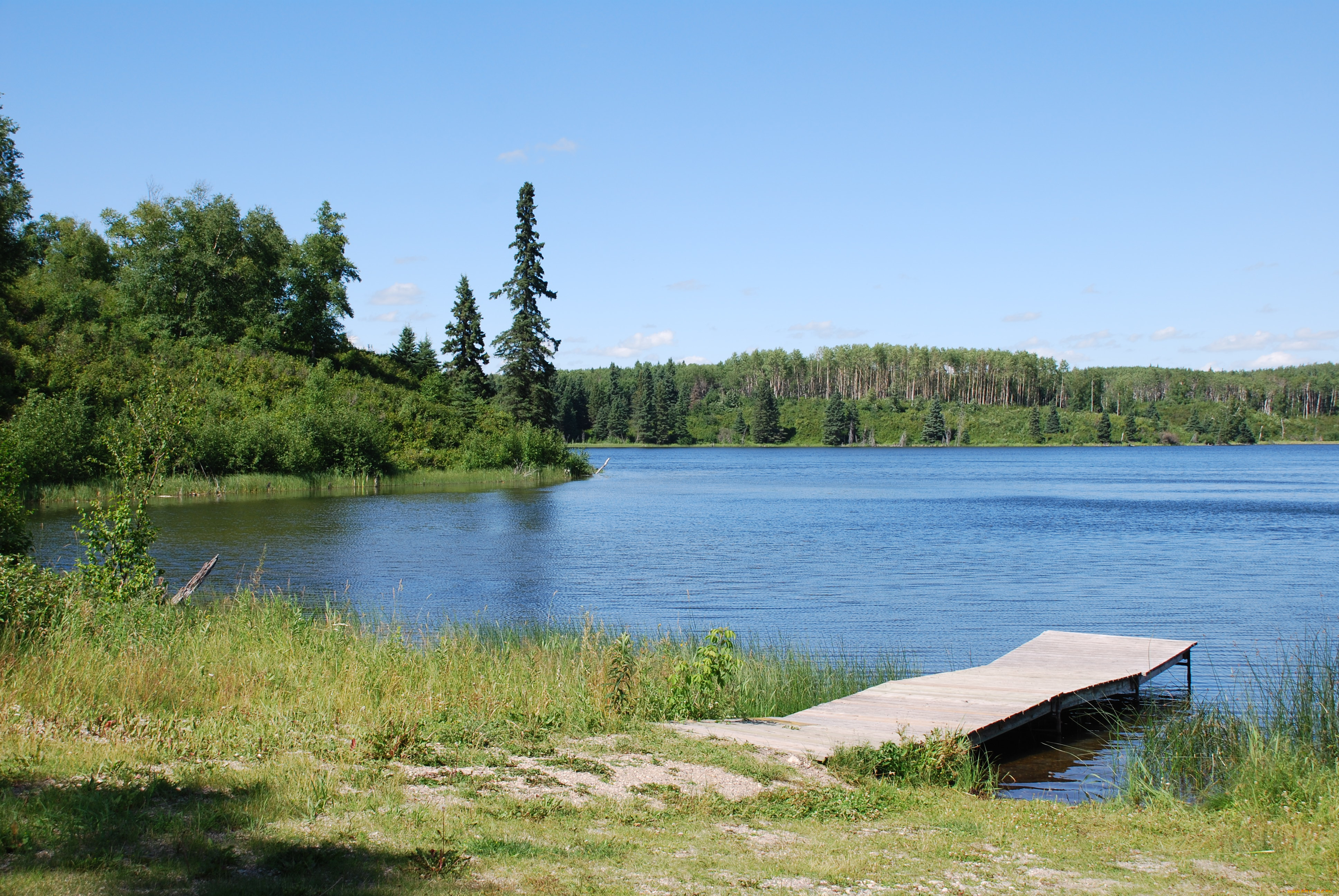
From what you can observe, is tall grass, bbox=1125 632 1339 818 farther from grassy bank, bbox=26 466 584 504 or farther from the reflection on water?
grassy bank, bbox=26 466 584 504

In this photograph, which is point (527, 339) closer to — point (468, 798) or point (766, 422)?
point (468, 798)

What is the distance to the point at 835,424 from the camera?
154 metres

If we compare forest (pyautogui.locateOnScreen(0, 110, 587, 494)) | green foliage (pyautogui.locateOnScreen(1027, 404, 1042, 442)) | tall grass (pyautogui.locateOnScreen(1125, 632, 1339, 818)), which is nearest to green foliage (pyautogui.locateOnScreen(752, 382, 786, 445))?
green foliage (pyautogui.locateOnScreen(1027, 404, 1042, 442))

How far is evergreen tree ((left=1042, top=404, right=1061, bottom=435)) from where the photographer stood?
518ft

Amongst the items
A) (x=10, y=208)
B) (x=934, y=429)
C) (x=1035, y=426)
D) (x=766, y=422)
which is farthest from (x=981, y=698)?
(x=1035, y=426)

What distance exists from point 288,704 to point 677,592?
578 inches

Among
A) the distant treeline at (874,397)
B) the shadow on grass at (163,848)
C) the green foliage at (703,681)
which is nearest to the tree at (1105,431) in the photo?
the distant treeline at (874,397)

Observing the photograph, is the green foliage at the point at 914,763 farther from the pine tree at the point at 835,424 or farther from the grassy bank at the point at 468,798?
the pine tree at the point at 835,424

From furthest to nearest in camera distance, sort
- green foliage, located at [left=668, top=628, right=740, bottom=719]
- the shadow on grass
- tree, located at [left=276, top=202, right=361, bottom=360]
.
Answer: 1. tree, located at [left=276, top=202, right=361, bottom=360]
2. green foliage, located at [left=668, top=628, right=740, bottom=719]
3. the shadow on grass

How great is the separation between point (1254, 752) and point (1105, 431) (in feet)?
534

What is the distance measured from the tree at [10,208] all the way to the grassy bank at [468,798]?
2740 cm

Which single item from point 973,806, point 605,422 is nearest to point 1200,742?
point 973,806

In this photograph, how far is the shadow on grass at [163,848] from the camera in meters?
4.92

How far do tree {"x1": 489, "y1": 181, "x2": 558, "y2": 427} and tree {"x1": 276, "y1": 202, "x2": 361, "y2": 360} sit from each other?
11.3 m
